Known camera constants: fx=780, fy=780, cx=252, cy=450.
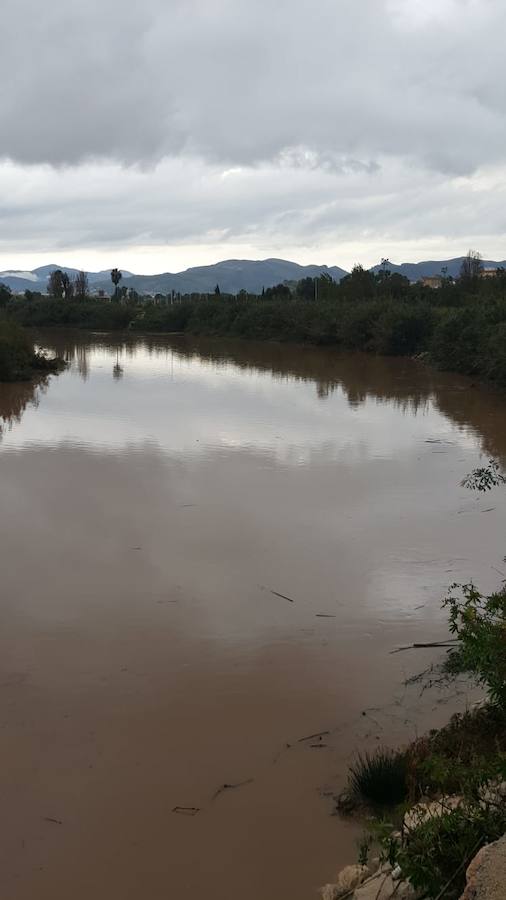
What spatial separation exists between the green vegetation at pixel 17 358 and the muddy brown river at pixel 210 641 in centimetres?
1004

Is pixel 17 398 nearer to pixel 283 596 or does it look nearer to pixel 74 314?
pixel 283 596

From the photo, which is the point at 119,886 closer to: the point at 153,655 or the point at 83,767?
the point at 83,767

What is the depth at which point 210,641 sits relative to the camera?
6.64 meters

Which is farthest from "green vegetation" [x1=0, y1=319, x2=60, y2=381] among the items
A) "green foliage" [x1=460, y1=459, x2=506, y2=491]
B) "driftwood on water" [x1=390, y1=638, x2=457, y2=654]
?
"driftwood on water" [x1=390, y1=638, x2=457, y2=654]

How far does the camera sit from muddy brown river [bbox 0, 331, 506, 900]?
14.1 ft

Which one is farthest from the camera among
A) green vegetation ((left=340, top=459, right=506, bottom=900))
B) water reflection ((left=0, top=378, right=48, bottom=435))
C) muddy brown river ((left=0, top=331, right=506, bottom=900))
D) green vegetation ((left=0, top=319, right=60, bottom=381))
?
green vegetation ((left=0, top=319, right=60, bottom=381))

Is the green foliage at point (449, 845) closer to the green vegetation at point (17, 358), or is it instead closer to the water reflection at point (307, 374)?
the water reflection at point (307, 374)

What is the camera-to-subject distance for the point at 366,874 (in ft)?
11.8

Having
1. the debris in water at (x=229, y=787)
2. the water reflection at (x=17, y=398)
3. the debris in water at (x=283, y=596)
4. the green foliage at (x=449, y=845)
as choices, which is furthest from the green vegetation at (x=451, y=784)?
the water reflection at (x=17, y=398)

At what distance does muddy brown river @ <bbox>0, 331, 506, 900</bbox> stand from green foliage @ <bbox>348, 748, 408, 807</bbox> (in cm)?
19

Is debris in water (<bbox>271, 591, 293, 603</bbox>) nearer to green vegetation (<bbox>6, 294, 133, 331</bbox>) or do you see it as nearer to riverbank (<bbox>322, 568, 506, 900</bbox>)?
riverbank (<bbox>322, 568, 506, 900</bbox>)

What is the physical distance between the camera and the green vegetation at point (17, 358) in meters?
24.9

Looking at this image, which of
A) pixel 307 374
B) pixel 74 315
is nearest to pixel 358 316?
pixel 307 374

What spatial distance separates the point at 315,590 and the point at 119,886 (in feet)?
13.4
